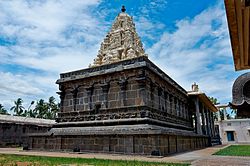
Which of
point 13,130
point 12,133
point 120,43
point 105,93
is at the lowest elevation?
point 12,133

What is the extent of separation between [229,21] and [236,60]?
1.41 meters

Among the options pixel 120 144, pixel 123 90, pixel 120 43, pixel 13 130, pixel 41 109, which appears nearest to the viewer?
pixel 120 144

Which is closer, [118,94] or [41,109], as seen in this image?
[118,94]

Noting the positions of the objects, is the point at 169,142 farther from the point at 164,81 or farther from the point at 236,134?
the point at 236,134

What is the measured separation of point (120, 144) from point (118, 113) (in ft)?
8.23

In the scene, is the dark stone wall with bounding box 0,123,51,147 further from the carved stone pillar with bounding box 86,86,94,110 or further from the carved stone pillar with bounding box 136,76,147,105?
the carved stone pillar with bounding box 136,76,147,105

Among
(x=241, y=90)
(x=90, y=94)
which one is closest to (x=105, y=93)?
(x=90, y=94)

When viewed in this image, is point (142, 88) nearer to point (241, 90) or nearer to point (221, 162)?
point (221, 162)

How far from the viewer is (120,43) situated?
782 inches

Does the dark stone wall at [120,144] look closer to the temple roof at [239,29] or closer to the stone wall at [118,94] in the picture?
the stone wall at [118,94]

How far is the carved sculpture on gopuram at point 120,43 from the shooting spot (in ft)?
63.0

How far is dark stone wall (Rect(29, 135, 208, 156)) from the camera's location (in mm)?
9945

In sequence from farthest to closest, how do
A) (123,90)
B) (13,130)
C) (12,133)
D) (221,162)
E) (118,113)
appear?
(13,130) → (12,133) → (123,90) → (118,113) → (221,162)

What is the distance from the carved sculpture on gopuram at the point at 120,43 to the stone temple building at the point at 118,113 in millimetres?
1151
